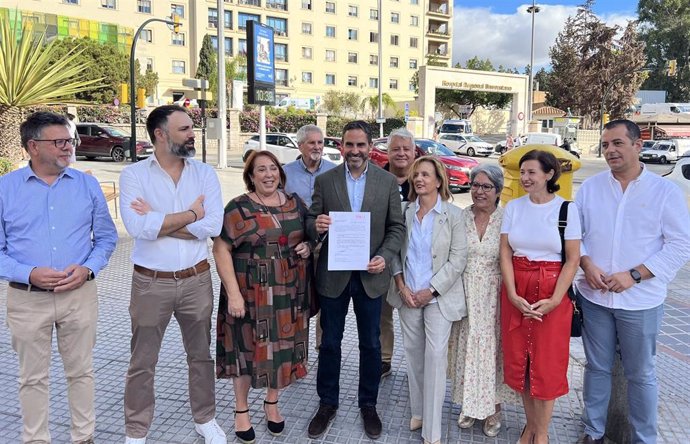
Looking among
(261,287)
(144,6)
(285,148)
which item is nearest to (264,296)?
(261,287)

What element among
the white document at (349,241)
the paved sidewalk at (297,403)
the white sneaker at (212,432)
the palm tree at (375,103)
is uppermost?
the palm tree at (375,103)

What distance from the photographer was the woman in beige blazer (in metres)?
3.29

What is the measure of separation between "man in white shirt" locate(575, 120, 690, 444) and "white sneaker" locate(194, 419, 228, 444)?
2.39 m

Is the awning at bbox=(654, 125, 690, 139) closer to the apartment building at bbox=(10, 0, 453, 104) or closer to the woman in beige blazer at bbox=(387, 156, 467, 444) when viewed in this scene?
the apartment building at bbox=(10, 0, 453, 104)

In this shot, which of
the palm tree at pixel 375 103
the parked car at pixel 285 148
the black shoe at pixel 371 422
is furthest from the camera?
the palm tree at pixel 375 103

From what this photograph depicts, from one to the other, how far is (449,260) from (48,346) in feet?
8.03

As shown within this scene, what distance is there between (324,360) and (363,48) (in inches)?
2546

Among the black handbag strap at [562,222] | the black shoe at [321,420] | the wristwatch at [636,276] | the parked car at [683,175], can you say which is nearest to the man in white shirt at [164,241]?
the black shoe at [321,420]

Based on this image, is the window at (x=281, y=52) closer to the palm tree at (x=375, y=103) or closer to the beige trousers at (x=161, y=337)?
the palm tree at (x=375, y=103)

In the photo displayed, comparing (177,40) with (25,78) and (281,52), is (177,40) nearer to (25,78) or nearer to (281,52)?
(281,52)

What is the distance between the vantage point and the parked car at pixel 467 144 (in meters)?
33.6

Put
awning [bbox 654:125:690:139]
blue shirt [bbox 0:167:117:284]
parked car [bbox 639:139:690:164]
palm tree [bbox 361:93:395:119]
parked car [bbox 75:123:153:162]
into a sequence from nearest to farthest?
blue shirt [bbox 0:167:117:284] → parked car [bbox 75:123:153:162] → parked car [bbox 639:139:690:164] → awning [bbox 654:125:690:139] → palm tree [bbox 361:93:395:119]

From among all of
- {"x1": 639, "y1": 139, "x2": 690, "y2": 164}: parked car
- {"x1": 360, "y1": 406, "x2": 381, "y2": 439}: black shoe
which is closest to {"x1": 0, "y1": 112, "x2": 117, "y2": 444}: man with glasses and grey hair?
Answer: {"x1": 360, "y1": 406, "x2": 381, "y2": 439}: black shoe

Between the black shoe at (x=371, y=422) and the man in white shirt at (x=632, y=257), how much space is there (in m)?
1.45
